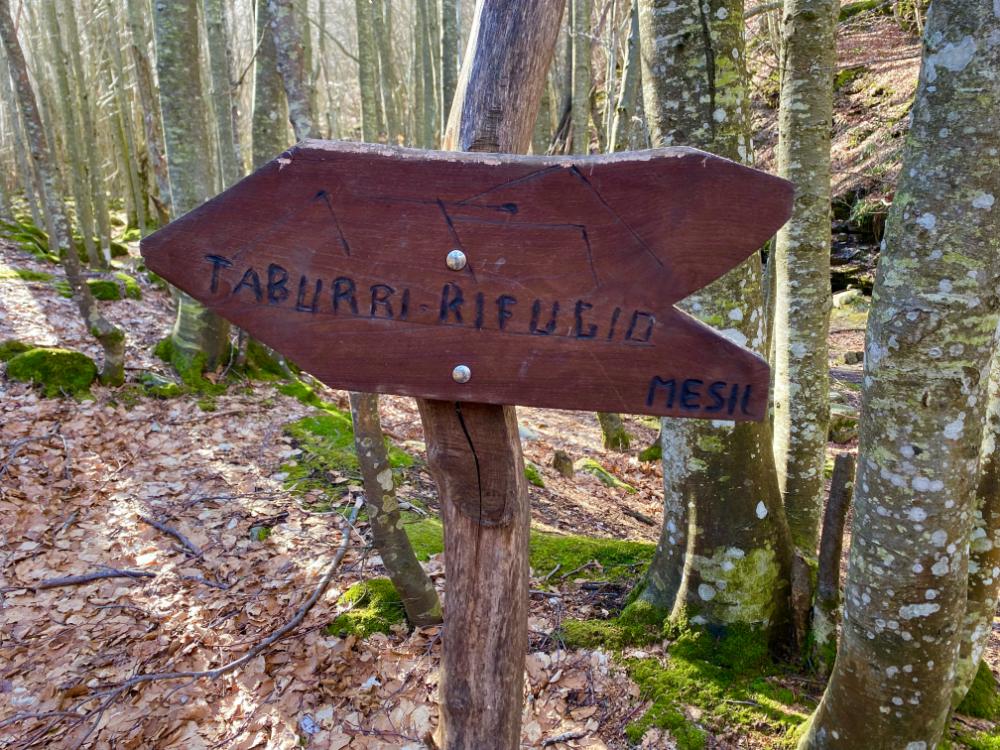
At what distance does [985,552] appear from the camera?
245cm

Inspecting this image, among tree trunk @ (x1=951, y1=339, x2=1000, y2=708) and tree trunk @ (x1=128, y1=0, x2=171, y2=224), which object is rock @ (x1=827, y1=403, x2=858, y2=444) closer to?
tree trunk @ (x1=951, y1=339, x2=1000, y2=708)

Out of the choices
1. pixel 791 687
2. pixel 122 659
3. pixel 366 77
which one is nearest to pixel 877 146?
pixel 366 77

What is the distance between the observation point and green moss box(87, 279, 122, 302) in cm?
925

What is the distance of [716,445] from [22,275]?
1065 cm

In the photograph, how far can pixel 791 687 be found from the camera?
9.46 ft

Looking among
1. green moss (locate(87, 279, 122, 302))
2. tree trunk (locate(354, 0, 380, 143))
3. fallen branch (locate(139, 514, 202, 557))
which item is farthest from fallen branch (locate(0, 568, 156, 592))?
tree trunk (locate(354, 0, 380, 143))

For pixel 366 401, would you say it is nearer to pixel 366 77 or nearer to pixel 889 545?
pixel 889 545

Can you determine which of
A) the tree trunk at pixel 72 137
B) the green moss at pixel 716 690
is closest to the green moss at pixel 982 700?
the green moss at pixel 716 690

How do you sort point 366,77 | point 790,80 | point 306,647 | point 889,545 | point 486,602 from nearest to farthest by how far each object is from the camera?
1. point 486,602
2. point 889,545
3. point 306,647
4. point 790,80
5. point 366,77

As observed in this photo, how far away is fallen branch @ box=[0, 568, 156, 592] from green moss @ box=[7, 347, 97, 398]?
2616 millimetres

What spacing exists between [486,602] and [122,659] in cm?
239

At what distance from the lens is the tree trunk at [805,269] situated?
11.7 ft

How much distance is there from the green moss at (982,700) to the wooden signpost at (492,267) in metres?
2.54

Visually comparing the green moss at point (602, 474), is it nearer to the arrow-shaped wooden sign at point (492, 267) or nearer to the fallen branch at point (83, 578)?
the fallen branch at point (83, 578)
